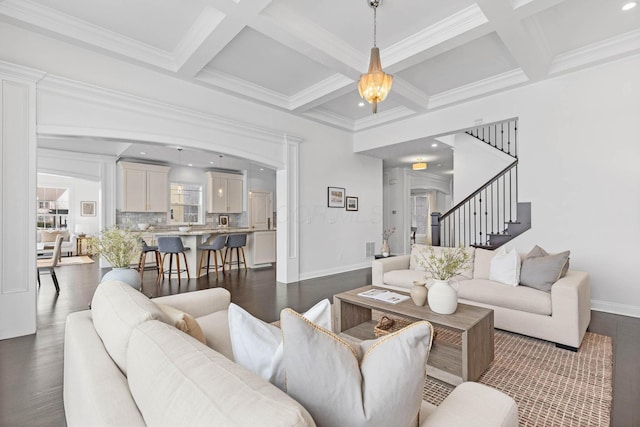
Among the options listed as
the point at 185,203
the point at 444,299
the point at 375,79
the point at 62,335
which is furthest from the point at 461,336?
the point at 185,203

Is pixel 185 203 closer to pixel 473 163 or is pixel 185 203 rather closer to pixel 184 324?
pixel 473 163

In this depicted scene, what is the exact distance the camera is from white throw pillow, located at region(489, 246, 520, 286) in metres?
3.20

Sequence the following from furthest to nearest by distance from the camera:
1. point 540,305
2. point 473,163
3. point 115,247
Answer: point 473,163 < point 540,305 < point 115,247

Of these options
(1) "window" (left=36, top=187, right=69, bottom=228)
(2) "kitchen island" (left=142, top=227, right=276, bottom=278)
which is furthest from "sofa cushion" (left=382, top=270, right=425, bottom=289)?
(1) "window" (left=36, top=187, right=69, bottom=228)

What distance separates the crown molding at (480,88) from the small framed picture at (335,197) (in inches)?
93.3

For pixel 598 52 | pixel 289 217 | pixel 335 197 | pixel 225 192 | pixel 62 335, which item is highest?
pixel 598 52

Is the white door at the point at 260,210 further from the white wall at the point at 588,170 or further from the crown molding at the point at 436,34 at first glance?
the white wall at the point at 588,170

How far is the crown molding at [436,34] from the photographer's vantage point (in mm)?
2977

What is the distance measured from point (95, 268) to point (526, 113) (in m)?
9.12

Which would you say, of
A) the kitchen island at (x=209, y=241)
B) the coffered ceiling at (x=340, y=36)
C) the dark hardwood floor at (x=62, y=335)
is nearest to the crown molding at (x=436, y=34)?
the coffered ceiling at (x=340, y=36)

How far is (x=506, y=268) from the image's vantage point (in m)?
3.27

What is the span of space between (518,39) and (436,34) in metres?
0.87

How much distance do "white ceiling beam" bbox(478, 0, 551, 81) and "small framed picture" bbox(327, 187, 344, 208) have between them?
11.9 ft

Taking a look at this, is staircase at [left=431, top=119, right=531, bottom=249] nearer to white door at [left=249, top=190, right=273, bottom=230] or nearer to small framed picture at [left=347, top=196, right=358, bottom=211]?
small framed picture at [left=347, top=196, right=358, bottom=211]
